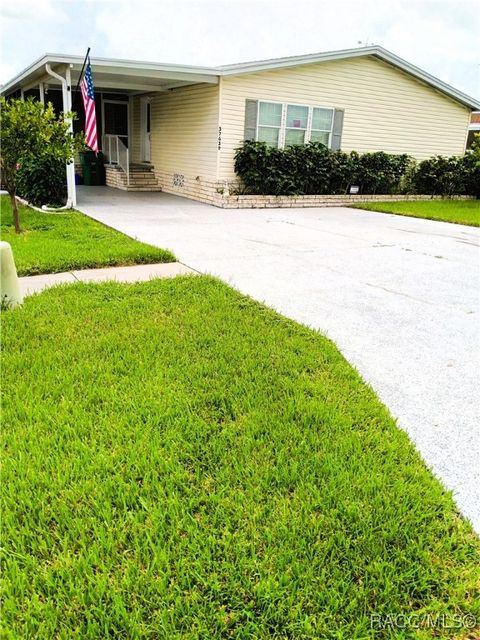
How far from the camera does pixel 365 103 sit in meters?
14.7

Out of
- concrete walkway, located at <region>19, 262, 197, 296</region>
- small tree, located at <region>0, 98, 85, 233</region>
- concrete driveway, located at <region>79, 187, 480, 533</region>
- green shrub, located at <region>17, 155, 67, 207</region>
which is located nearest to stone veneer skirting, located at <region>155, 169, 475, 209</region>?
concrete driveway, located at <region>79, 187, 480, 533</region>

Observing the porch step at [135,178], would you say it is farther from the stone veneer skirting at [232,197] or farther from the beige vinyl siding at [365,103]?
the beige vinyl siding at [365,103]

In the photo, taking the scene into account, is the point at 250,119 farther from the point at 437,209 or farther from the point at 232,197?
the point at 437,209

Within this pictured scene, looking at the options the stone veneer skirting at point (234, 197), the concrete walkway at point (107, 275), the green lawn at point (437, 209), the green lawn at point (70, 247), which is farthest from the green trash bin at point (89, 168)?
the concrete walkway at point (107, 275)

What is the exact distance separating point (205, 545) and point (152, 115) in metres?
16.2

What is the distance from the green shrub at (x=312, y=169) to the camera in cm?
1272

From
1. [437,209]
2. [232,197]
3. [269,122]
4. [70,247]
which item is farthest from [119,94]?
[70,247]

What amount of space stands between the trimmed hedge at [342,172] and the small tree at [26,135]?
18.5 ft

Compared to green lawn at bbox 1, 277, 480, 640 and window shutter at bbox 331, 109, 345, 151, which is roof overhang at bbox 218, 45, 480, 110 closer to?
window shutter at bbox 331, 109, 345, 151

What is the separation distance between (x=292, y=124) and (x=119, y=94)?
22.3ft

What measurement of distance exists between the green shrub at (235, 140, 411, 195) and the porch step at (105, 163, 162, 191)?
4001mm

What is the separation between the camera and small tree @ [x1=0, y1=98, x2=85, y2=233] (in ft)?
24.2

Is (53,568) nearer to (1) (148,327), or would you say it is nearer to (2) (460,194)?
(1) (148,327)

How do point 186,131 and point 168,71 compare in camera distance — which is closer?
point 168,71
